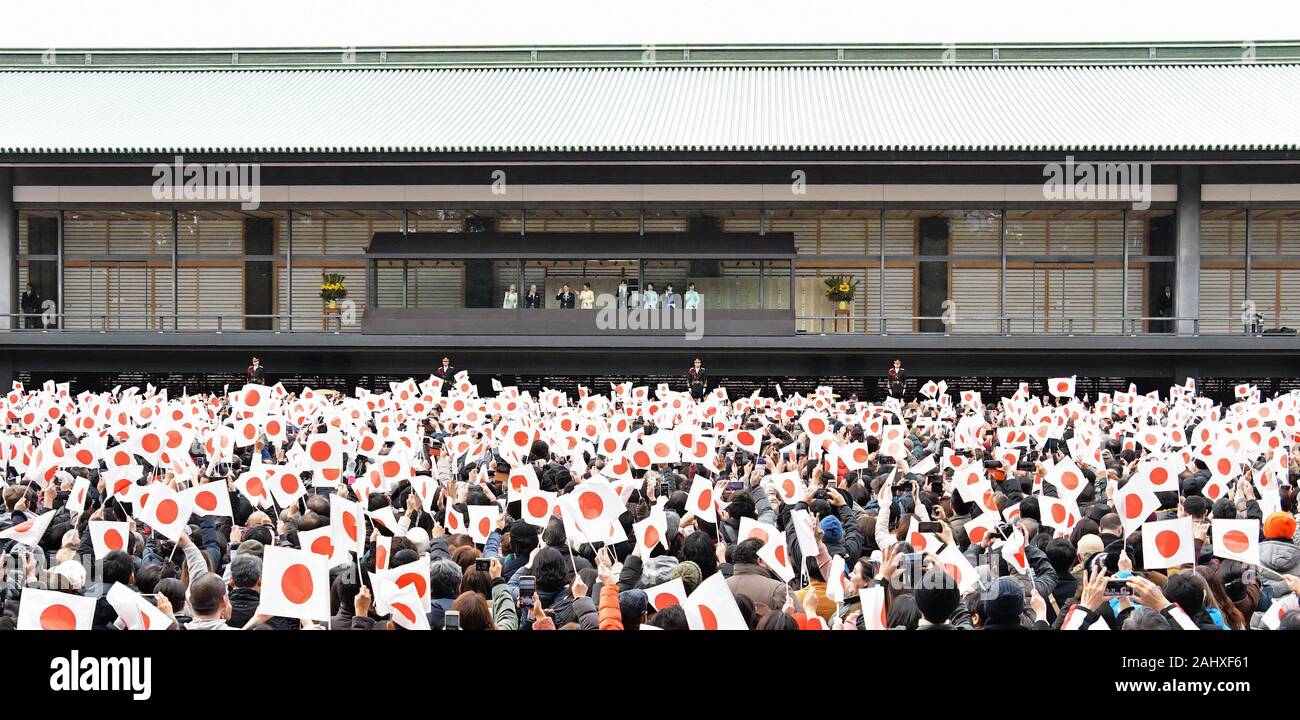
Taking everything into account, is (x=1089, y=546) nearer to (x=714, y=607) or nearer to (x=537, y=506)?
(x=714, y=607)

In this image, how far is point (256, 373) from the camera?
1091 inches

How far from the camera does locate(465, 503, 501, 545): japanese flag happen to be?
8398mm

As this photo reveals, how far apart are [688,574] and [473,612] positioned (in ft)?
5.90

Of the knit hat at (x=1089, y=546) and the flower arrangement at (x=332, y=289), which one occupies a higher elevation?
the flower arrangement at (x=332, y=289)

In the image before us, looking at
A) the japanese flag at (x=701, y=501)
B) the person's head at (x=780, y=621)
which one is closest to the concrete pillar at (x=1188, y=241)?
the japanese flag at (x=701, y=501)

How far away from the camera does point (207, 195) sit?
3034 cm

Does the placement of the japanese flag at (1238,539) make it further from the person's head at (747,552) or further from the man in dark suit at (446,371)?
the man in dark suit at (446,371)

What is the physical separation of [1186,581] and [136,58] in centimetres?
3995

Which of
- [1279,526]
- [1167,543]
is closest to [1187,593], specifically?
[1167,543]

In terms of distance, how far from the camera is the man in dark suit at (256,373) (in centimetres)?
2753
